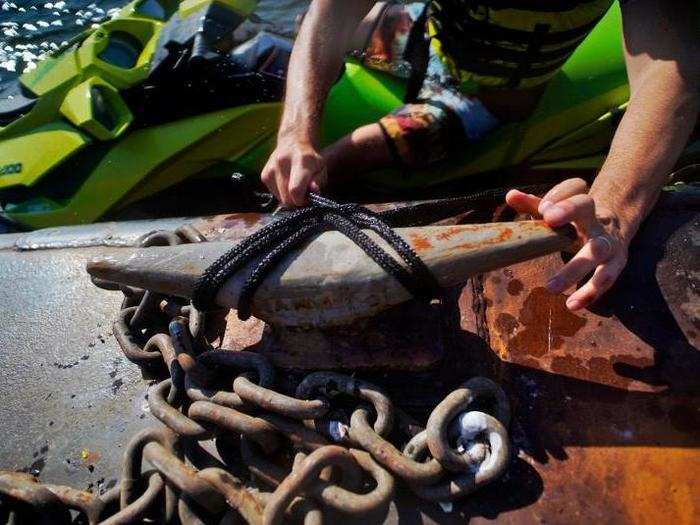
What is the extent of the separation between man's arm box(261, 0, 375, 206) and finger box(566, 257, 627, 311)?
95 cm

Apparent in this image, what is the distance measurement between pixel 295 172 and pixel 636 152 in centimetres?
107

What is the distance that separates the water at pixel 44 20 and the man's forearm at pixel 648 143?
4.07 m

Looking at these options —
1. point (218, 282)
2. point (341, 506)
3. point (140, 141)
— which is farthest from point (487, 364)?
point (140, 141)

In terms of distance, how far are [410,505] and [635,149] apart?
4.03 feet

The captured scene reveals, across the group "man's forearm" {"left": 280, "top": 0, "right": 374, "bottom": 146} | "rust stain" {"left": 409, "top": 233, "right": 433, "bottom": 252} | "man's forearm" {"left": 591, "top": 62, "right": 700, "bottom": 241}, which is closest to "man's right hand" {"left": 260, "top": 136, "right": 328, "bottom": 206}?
"man's forearm" {"left": 280, "top": 0, "right": 374, "bottom": 146}

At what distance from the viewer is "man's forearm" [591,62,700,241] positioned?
1.60 m

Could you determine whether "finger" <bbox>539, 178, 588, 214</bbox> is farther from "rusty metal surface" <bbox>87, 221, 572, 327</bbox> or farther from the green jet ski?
the green jet ski

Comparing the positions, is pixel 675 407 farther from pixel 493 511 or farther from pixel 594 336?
pixel 493 511

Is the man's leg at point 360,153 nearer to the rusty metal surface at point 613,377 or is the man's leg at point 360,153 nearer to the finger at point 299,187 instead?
the finger at point 299,187

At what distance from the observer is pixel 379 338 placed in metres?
1.49

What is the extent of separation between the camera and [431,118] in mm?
2508

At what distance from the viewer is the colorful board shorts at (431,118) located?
8.24ft

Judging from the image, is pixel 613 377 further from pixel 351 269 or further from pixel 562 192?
pixel 351 269

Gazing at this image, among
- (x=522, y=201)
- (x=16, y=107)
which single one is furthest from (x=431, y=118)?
(x=16, y=107)
